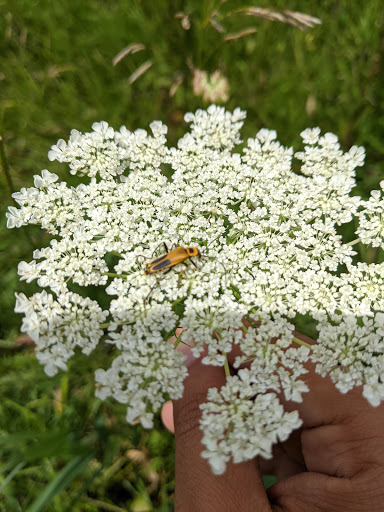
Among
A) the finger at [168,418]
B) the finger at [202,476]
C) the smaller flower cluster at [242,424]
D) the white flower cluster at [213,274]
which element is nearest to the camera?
the smaller flower cluster at [242,424]

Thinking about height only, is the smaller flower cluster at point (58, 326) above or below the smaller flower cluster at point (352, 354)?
above

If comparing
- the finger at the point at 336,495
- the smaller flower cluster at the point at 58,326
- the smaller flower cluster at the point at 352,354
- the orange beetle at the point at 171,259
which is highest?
the orange beetle at the point at 171,259

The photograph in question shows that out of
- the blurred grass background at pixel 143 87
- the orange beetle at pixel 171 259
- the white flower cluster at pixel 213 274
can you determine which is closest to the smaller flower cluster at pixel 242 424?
the white flower cluster at pixel 213 274

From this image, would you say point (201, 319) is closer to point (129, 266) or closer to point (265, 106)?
point (129, 266)

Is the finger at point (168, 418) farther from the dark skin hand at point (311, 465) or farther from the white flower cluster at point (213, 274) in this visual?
the white flower cluster at point (213, 274)

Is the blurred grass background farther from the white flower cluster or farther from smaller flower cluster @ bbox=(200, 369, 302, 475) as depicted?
smaller flower cluster @ bbox=(200, 369, 302, 475)

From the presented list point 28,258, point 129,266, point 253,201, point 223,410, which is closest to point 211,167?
point 253,201

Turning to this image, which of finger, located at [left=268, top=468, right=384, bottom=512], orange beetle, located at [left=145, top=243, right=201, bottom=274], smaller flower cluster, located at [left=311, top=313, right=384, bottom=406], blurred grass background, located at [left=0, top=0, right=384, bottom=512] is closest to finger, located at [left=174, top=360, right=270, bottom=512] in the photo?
finger, located at [left=268, top=468, right=384, bottom=512]
